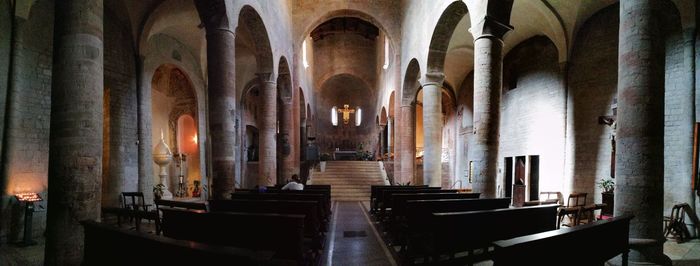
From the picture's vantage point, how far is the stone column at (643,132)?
4121 mm

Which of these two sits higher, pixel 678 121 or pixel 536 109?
pixel 536 109

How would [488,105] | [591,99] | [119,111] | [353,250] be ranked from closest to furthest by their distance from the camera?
[353,250] → [488,105] → [119,111] → [591,99]

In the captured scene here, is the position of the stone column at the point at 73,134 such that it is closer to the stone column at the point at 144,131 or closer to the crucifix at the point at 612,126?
the stone column at the point at 144,131

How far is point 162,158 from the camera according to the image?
1302 centimetres

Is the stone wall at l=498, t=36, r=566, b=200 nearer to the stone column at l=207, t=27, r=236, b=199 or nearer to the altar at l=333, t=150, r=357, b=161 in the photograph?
the stone column at l=207, t=27, r=236, b=199

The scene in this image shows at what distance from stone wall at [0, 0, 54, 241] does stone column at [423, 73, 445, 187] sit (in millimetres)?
11172

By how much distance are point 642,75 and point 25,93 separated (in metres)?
11.5

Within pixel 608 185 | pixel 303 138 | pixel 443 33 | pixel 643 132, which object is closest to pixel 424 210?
pixel 643 132

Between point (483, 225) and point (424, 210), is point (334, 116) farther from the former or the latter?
point (483, 225)

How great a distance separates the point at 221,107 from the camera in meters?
7.57

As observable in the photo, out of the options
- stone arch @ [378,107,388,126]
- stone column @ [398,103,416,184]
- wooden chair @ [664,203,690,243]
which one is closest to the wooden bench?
wooden chair @ [664,203,690,243]

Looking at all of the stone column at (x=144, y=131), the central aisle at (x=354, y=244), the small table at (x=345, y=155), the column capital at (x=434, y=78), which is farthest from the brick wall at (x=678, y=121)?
the small table at (x=345, y=155)

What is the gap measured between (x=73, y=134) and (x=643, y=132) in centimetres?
723

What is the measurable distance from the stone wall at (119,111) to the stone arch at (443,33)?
33.4 feet
